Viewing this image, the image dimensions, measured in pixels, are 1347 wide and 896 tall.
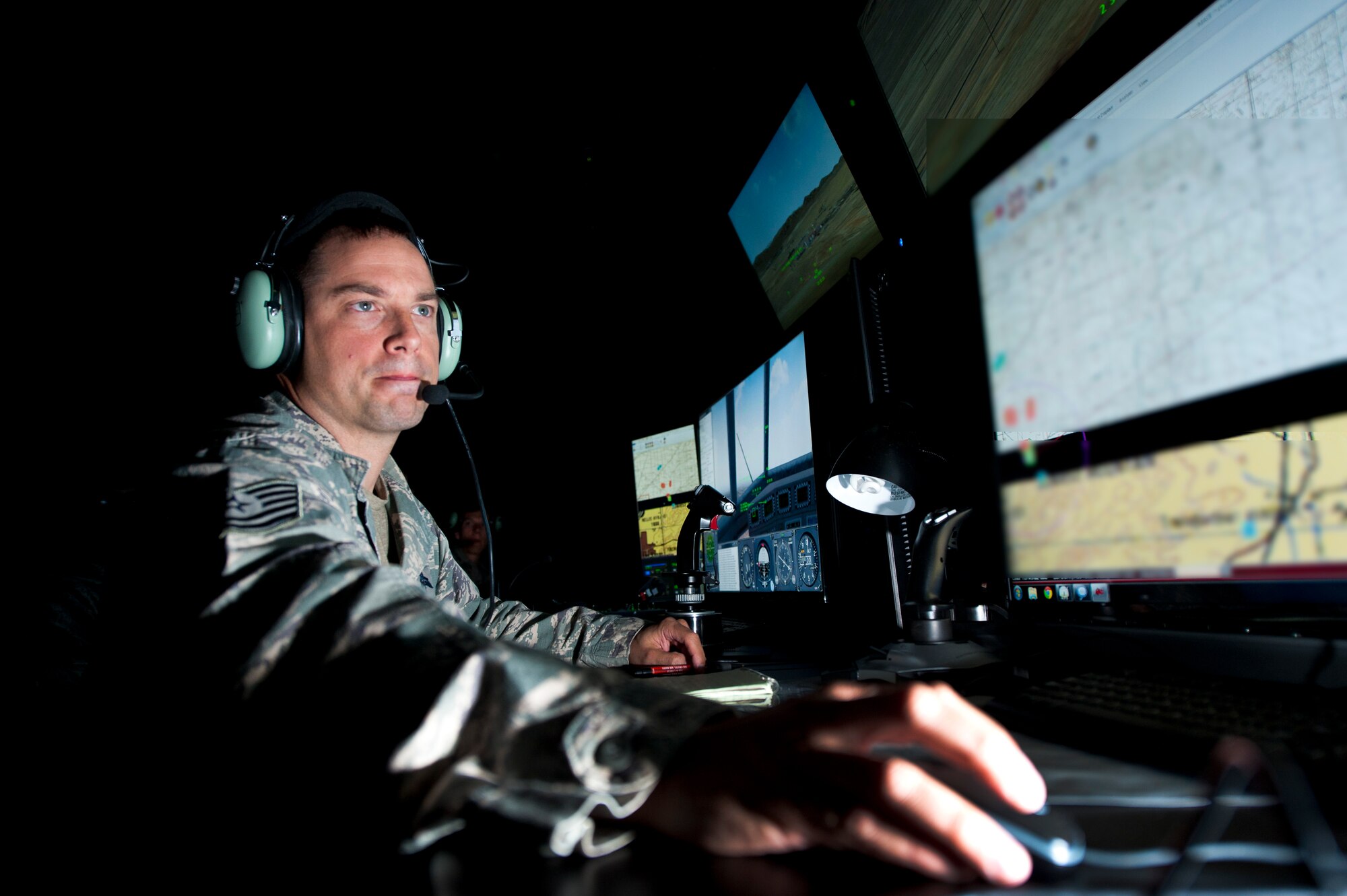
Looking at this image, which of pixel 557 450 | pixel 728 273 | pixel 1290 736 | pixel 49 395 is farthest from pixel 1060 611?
pixel 49 395

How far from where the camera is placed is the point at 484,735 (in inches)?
14.7

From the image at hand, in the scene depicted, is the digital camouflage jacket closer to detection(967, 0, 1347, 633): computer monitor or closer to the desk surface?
the desk surface

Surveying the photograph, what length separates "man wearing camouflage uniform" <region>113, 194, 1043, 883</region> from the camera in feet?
1.08

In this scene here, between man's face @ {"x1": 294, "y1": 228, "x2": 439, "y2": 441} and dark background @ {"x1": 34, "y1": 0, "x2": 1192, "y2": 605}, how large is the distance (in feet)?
0.53

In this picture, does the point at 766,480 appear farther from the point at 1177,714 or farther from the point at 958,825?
the point at 958,825

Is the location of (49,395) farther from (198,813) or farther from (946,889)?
(946,889)

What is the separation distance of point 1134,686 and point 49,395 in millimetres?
3660

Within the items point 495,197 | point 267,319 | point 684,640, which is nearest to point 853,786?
point 684,640

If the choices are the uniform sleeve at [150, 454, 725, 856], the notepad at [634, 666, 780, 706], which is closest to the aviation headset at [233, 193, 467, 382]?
the uniform sleeve at [150, 454, 725, 856]

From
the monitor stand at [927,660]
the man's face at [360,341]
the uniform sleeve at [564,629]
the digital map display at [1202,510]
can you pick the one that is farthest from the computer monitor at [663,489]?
the digital map display at [1202,510]

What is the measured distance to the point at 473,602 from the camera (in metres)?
1.46

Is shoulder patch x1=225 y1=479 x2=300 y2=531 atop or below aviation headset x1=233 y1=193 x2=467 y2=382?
below

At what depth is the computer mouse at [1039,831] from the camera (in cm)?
29

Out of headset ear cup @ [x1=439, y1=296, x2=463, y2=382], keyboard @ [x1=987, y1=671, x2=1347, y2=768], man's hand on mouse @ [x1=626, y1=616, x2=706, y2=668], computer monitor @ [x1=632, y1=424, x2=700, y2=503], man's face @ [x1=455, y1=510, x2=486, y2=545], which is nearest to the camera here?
keyboard @ [x1=987, y1=671, x2=1347, y2=768]
